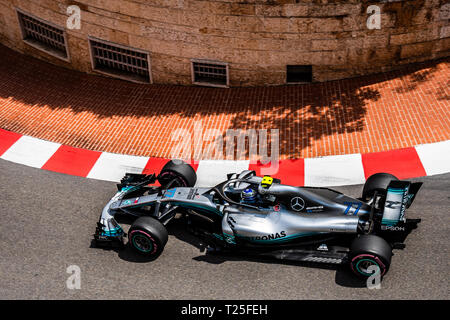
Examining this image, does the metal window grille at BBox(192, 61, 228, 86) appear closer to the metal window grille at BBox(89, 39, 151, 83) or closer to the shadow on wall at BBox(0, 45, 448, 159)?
the shadow on wall at BBox(0, 45, 448, 159)

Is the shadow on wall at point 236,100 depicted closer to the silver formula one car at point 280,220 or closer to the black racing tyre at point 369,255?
the silver formula one car at point 280,220

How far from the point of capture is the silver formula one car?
848 cm

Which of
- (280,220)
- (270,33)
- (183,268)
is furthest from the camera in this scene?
(270,33)

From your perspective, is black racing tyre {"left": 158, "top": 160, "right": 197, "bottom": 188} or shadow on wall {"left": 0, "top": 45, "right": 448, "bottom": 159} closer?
black racing tyre {"left": 158, "top": 160, "right": 197, "bottom": 188}

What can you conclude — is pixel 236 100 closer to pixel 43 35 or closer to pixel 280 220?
pixel 280 220

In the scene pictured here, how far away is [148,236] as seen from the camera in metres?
8.91

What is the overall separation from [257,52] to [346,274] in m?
6.10

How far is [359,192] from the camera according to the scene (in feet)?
34.1

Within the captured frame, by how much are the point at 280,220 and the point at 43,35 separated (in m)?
9.49

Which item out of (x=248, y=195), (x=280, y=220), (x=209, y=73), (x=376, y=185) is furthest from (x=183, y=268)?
(x=209, y=73)

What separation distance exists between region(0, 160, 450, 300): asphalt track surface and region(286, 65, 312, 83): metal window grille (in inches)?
148

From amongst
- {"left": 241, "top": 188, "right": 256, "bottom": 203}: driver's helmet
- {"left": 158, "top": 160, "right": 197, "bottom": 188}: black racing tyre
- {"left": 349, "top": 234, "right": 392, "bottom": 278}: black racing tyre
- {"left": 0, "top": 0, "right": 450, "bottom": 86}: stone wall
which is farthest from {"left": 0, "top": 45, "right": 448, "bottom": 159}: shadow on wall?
{"left": 349, "top": 234, "right": 392, "bottom": 278}: black racing tyre

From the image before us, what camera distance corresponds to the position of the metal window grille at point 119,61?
543 inches
